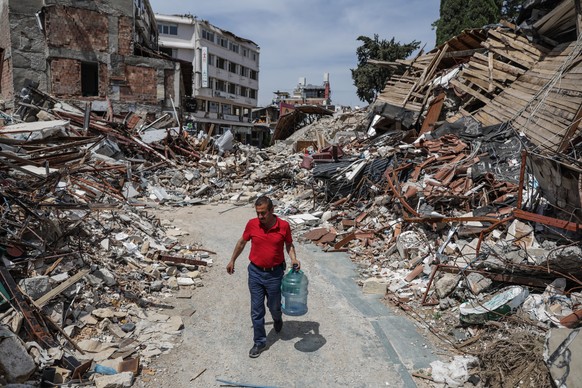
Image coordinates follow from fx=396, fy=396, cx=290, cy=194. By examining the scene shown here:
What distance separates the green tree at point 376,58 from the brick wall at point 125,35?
20202 mm

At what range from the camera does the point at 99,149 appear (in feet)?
43.0

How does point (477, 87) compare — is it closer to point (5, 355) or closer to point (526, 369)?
point (526, 369)

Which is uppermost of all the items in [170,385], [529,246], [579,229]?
[579,229]

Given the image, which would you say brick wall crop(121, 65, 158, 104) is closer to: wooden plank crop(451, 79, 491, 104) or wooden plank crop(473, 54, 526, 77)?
wooden plank crop(451, 79, 491, 104)

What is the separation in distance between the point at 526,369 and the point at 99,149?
13.1 metres

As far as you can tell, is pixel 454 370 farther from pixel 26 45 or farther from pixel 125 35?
pixel 26 45

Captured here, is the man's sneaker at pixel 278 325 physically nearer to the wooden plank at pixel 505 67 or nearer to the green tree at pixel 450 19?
the wooden plank at pixel 505 67

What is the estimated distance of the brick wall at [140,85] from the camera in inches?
727

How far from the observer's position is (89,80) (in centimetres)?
1995

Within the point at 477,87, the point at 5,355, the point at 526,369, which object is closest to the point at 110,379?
the point at 5,355

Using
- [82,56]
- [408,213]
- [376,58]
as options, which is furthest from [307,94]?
[408,213]

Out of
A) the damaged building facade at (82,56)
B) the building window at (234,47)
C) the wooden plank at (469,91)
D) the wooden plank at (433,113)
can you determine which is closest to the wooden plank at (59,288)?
the wooden plank at (433,113)

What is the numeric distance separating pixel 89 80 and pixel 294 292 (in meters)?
19.8

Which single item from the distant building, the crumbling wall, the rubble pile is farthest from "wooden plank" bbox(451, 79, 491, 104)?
the distant building
